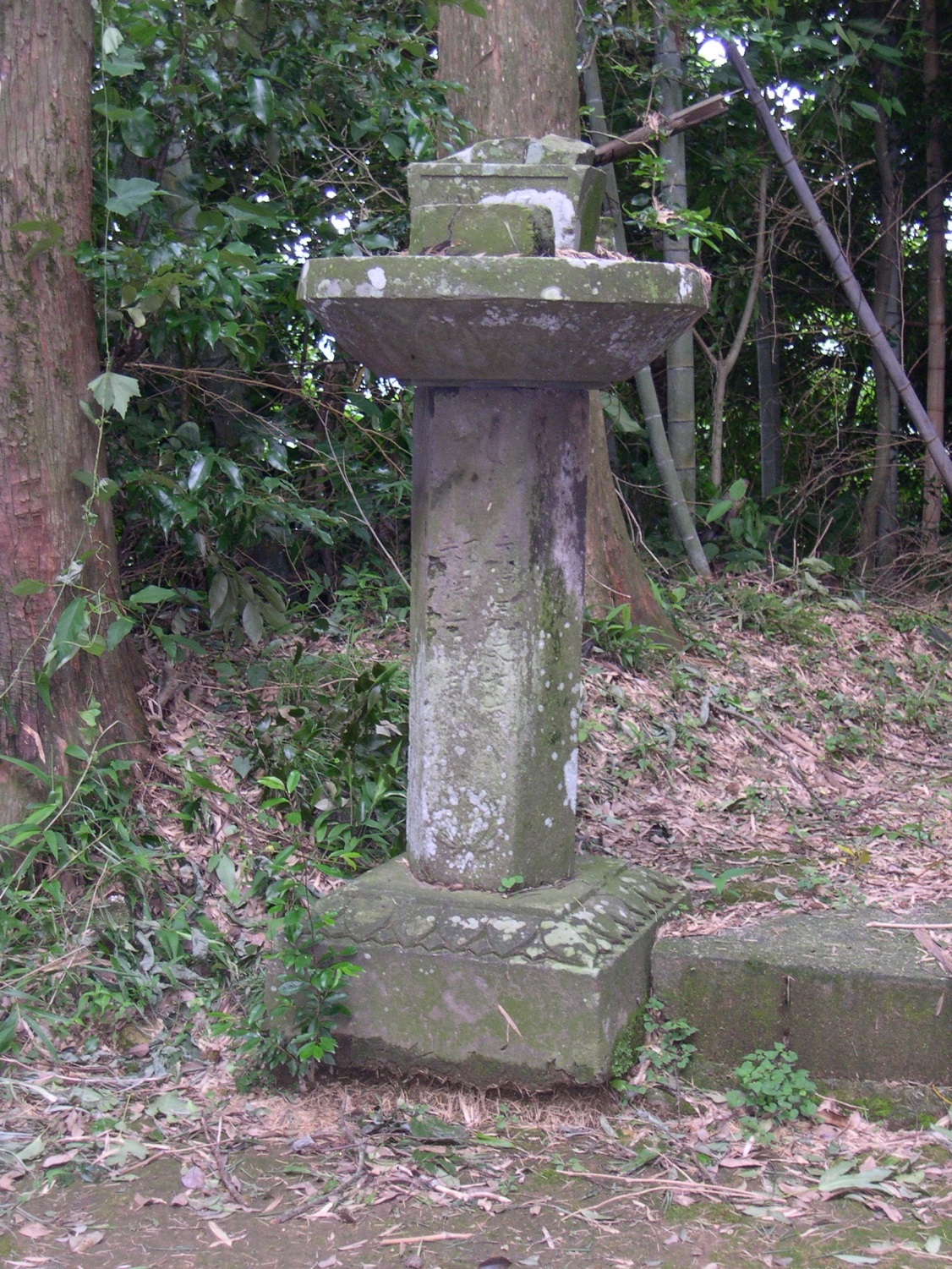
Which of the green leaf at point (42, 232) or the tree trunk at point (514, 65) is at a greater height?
the tree trunk at point (514, 65)

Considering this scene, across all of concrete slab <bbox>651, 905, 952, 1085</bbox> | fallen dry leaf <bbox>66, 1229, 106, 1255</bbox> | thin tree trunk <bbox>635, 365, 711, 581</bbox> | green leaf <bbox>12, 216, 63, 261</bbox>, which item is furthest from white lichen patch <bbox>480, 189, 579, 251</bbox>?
thin tree trunk <bbox>635, 365, 711, 581</bbox>

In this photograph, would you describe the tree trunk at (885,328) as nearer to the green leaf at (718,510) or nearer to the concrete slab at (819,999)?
the green leaf at (718,510)

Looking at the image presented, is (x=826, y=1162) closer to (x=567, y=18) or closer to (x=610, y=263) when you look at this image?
(x=610, y=263)

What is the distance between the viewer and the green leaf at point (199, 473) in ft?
12.2

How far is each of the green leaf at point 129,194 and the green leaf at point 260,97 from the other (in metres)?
0.53

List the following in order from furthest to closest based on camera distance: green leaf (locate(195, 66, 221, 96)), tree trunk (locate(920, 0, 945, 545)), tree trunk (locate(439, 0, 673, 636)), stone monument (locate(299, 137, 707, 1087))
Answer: tree trunk (locate(920, 0, 945, 545))
tree trunk (locate(439, 0, 673, 636))
green leaf (locate(195, 66, 221, 96))
stone monument (locate(299, 137, 707, 1087))

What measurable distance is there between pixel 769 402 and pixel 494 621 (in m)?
5.49

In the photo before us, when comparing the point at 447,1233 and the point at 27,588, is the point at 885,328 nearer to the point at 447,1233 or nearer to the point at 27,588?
the point at 27,588

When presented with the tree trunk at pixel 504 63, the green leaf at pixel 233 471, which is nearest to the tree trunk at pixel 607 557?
the tree trunk at pixel 504 63

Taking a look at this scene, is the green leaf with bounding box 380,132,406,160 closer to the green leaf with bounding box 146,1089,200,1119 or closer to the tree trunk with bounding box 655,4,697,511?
the tree trunk with bounding box 655,4,697,511

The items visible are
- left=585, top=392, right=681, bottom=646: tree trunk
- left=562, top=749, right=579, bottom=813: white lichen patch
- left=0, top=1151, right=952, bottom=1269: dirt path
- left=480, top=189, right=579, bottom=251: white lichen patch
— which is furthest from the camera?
left=585, top=392, right=681, bottom=646: tree trunk

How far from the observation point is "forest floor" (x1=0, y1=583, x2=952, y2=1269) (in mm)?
2178

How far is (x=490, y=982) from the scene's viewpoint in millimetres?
2602

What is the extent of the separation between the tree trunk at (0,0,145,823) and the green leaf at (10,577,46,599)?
0.05 meters
